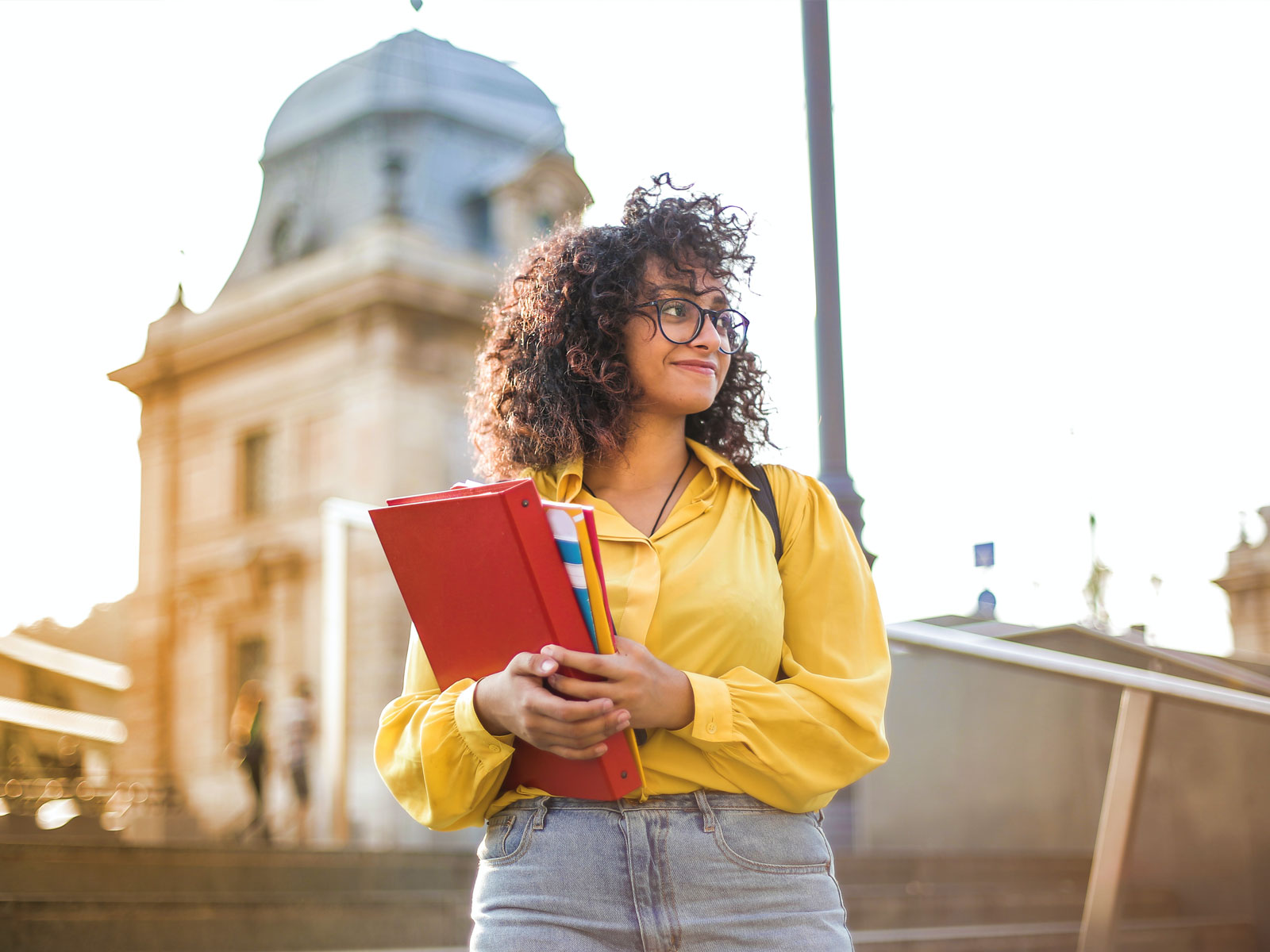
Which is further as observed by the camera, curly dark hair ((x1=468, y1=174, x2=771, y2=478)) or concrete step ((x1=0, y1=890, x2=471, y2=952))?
concrete step ((x1=0, y1=890, x2=471, y2=952))

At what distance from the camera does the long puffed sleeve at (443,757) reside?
5.65ft

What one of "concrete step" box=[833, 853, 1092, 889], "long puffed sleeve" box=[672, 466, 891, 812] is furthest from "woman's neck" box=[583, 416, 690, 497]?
"concrete step" box=[833, 853, 1092, 889]

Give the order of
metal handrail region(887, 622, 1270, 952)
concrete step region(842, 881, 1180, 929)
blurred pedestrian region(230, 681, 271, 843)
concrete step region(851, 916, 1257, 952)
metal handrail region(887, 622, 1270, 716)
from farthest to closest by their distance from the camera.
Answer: blurred pedestrian region(230, 681, 271, 843)
concrete step region(842, 881, 1180, 929)
concrete step region(851, 916, 1257, 952)
metal handrail region(887, 622, 1270, 952)
metal handrail region(887, 622, 1270, 716)

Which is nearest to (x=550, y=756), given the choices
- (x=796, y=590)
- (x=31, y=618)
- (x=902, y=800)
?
(x=796, y=590)

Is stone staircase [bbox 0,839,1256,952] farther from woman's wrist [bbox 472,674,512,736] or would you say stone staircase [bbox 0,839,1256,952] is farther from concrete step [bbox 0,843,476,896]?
woman's wrist [bbox 472,674,512,736]

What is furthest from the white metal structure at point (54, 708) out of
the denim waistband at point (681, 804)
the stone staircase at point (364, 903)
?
the denim waistband at point (681, 804)

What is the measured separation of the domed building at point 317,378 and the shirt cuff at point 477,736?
14.4 meters

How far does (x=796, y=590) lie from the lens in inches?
74.2

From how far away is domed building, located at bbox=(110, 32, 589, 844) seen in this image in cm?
1739

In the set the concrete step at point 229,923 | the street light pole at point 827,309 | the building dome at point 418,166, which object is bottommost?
the concrete step at point 229,923

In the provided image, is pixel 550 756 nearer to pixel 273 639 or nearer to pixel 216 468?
pixel 273 639

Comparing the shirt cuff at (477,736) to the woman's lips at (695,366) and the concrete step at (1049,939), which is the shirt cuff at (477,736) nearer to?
the woman's lips at (695,366)

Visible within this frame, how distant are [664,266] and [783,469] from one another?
1.24ft

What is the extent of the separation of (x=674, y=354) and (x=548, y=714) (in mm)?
650
